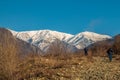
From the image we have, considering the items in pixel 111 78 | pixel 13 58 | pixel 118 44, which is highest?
pixel 118 44

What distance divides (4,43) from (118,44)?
85.6 ft

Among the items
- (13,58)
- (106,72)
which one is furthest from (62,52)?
(13,58)

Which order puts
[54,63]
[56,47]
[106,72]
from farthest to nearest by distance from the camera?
[56,47]
[54,63]
[106,72]

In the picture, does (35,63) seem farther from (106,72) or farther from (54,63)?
(106,72)

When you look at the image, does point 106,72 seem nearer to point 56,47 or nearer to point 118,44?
point 56,47

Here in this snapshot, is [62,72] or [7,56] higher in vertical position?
[7,56]

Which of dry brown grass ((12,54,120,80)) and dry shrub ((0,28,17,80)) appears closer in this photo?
dry shrub ((0,28,17,80))

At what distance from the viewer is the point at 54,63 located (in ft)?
87.5

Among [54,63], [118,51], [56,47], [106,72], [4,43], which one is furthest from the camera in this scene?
[118,51]

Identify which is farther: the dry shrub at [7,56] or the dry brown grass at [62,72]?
the dry brown grass at [62,72]

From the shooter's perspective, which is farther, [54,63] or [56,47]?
[56,47]

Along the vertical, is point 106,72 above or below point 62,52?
below

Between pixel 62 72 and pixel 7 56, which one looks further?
pixel 62 72

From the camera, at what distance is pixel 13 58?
20.0 meters
